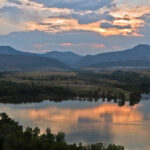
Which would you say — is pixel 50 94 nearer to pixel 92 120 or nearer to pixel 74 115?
pixel 74 115

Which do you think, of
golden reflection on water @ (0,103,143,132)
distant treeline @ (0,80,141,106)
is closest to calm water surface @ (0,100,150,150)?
golden reflection on water @ (0,103,143,132)

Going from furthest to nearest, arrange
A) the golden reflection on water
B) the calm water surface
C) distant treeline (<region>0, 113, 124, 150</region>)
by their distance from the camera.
→ the golden reflection on water, the calm water surface, distant treeline (<region>0, 113, 124, 150</region>)

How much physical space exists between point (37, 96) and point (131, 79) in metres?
50.1

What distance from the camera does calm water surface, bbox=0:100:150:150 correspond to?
3854 centimetres

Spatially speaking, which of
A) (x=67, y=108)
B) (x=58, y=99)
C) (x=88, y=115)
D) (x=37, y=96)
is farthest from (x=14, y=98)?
(x=88, y=115)

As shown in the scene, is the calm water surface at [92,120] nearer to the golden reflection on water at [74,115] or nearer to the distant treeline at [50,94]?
the golden reflection on water at [74,115]

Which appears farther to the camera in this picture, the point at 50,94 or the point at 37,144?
the point at 50,94

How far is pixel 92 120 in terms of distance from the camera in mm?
50250

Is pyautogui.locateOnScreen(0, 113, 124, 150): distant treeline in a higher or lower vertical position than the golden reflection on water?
higher

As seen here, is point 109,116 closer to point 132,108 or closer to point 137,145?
point 132,108

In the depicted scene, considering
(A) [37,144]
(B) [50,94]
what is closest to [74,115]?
(A) [37,144]

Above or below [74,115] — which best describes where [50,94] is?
above

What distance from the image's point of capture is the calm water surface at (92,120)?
3854 cm

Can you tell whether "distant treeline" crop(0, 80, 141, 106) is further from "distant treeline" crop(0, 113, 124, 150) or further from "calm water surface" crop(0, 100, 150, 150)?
"distant treeline" crop(0, 113, 124, 150)
